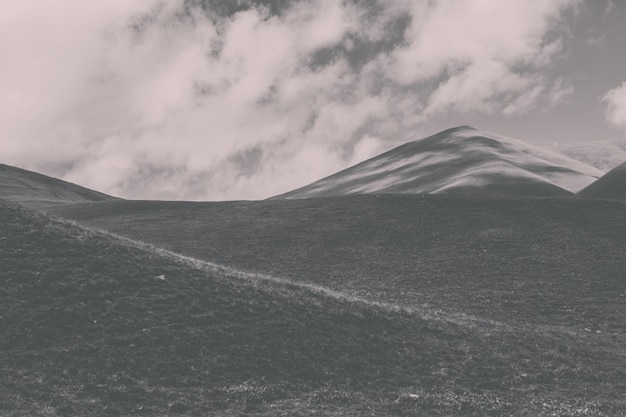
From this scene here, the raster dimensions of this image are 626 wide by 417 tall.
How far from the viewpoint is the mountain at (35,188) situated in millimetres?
121250

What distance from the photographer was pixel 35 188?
136000 mm

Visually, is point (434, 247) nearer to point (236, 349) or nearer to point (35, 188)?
point (236, 349)

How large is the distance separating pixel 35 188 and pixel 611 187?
457ft

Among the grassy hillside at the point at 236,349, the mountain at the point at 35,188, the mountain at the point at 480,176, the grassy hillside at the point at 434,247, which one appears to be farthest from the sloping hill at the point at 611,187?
the mountain at the point at 35,188

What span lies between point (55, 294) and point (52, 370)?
6.70m

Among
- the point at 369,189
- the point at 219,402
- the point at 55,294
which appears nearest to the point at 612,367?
the point at 219,402

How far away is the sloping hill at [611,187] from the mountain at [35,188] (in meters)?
109

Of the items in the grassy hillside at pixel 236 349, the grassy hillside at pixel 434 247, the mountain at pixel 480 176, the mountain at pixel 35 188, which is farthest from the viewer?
the mountain at pixel 480 176

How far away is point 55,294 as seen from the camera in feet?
76.0

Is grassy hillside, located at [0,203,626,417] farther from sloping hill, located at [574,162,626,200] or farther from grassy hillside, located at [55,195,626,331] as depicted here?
sloping hill, located at [574,162,626,200]

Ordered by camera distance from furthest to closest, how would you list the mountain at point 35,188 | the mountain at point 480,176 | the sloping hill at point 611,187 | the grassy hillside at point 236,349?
the mountain at point 480,176, the mountain at point 35,188, the sloping hill at point 611,187, the grassy hillside at point 236,349

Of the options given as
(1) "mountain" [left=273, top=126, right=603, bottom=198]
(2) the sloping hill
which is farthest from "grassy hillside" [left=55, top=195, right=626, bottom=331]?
(1) "mountain" [left=273, top=126, right=603, bottom=198]

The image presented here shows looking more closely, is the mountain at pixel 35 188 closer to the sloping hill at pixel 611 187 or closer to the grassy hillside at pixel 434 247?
the grassy hillside at pixel 434 247

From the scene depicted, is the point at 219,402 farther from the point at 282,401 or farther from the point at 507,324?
the point at 507,324
